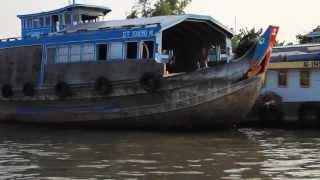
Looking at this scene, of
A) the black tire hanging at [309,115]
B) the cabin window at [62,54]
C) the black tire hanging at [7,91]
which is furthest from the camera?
the black tire hanging at [7,91]

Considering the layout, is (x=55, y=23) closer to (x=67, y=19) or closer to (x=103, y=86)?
(x=67, y=19)

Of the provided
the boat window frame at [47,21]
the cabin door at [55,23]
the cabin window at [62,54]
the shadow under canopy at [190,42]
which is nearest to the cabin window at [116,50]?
A: the cabin window at [62,54]

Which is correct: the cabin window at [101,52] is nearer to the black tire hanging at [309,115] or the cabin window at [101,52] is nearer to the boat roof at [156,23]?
the boat roof at [156,23]

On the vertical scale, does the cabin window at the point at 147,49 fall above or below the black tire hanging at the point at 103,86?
above

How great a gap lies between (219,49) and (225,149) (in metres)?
7.11

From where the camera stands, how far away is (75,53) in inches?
776

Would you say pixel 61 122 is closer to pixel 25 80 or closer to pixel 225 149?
pixel 25 80

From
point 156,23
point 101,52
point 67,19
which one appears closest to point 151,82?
point 156,23

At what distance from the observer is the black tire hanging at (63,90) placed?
19.0 meters

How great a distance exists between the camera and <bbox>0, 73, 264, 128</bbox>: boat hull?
17.3 m

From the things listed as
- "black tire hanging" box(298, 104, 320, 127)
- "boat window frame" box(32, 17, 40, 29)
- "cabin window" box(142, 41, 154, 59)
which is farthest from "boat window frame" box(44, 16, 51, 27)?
"black tire hanging" box(298, 104, 320, 127)

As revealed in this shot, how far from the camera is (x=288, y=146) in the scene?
14883mm

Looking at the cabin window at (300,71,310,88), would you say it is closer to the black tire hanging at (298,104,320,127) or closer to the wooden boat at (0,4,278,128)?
the black tire hanging at (298,104,320,127)

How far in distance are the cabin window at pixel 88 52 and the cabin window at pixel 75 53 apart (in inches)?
7.5
